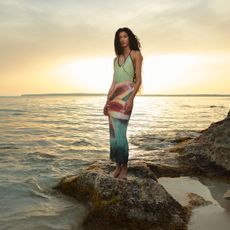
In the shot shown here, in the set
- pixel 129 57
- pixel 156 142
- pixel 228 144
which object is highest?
pixel 129 57

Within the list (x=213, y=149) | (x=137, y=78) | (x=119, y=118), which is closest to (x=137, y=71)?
(x=137, y=78)

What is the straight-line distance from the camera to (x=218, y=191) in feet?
24.5

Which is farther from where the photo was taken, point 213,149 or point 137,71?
point 213,149

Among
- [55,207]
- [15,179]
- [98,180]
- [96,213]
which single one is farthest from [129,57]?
[15,179]

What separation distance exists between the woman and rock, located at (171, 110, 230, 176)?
3461mm

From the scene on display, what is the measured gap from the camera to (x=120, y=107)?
6094 mm

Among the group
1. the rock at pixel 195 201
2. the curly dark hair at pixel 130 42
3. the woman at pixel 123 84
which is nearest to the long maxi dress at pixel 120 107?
the woman at pixel 123 84

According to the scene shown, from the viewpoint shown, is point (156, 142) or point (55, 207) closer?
point (55, 207)

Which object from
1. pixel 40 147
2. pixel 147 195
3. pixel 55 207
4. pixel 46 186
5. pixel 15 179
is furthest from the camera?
pixel 40 147

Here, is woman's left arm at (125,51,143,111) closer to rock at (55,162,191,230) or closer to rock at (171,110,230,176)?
rock at (55,162,191,230)

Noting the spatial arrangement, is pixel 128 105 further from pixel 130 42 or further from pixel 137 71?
pixel 130 42

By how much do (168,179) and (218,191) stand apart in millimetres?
1283

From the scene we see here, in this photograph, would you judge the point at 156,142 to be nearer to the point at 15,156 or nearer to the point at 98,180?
the point at 15,156

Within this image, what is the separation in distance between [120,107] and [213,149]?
13.1 ft
